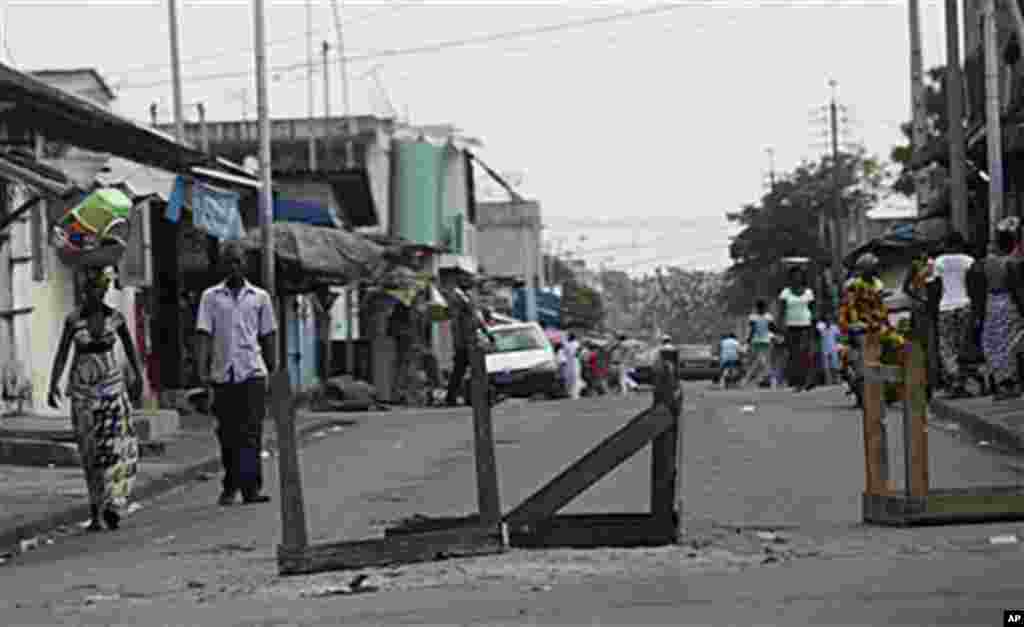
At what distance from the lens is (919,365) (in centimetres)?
1160

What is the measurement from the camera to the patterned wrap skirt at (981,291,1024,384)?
20.3 meters

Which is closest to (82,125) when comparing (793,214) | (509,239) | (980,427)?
(980,427)

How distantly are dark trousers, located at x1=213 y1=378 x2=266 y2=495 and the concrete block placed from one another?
4.73 meters

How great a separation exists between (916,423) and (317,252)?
21.6 meters

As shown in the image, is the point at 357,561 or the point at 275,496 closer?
the point at 357,561

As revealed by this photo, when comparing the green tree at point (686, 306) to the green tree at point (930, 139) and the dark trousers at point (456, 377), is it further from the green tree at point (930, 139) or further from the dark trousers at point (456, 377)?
the dark trousers at point (456, 377)

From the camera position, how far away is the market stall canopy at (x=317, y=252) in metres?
32.3

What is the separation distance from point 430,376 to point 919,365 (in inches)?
1229

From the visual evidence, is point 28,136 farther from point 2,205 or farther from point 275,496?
point 275,496

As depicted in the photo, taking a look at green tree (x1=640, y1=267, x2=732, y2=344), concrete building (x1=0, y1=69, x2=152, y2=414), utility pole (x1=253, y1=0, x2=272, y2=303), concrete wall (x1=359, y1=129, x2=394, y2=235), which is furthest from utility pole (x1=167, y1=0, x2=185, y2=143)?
green tree (x1=640, y1=267, x2=732, y2=344)

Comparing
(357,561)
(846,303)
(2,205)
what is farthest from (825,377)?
(357,561)

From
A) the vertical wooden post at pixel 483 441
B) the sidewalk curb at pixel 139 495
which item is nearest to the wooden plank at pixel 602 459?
the vertical wooden post at pixel 483 441

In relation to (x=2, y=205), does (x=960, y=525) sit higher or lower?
lower

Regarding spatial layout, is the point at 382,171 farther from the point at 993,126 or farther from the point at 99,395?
the point at 99,395
